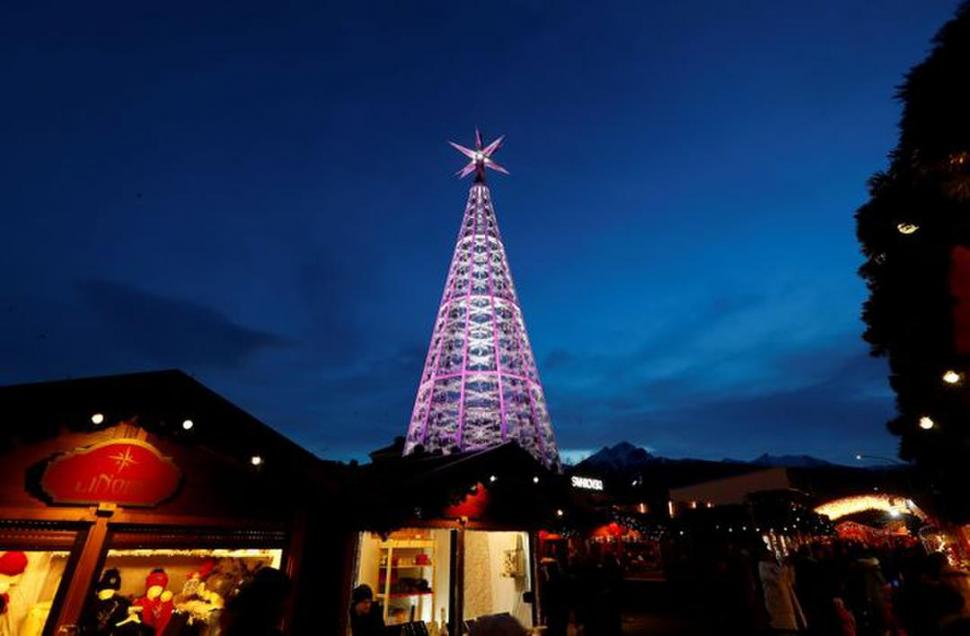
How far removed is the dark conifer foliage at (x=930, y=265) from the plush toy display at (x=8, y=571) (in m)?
10.8

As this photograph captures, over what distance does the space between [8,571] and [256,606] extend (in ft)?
20.7

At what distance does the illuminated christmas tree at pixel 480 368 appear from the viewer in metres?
27.8

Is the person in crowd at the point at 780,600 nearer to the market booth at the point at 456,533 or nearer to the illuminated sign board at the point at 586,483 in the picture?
the market booth at the point at 456,533

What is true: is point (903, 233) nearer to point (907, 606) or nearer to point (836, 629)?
point (907, 606)

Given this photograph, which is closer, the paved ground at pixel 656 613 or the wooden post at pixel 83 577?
the wooden post at pixel 83 577

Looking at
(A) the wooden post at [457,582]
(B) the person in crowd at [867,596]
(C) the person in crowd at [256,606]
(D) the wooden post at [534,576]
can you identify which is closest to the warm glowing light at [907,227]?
(C) the person in crowd at [256,606]

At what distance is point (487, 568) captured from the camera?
39.9ft

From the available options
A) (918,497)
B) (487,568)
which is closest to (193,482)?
(487,568)

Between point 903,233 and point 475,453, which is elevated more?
point 903,233

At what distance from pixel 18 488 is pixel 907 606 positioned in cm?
1082

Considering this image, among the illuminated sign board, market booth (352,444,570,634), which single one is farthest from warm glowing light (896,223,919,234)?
the illuminated sign board

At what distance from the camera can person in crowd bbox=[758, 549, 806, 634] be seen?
7.50m

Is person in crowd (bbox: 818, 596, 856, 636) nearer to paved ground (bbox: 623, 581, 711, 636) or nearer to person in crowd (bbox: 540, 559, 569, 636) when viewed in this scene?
paved ground (bbox: 623, 581, 711, 636)

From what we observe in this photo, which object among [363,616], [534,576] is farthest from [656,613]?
[363,616]
